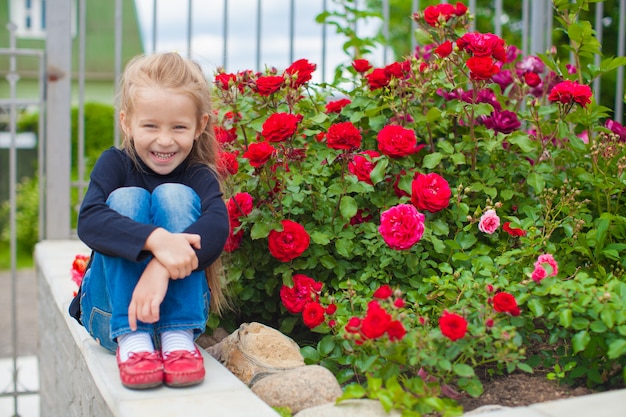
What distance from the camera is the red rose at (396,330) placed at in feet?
5.60

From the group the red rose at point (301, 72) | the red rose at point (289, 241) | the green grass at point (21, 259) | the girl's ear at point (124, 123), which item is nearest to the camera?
the girl's ear at point (124, 123)

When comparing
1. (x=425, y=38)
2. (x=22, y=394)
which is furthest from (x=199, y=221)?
(x=22, y=394)

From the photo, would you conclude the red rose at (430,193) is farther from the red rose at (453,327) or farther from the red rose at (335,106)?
the red rose at (453,327)

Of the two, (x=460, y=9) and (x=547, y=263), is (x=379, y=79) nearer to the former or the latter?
(x=460, y=9)

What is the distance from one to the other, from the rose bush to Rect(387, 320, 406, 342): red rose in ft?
0.06

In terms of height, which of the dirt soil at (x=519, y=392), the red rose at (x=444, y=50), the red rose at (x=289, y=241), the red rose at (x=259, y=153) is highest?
the red rose at (x=444, y=50)

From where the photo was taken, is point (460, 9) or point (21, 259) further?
point (21, 259)

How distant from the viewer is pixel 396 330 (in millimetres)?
1719

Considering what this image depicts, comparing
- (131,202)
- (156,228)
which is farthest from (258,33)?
(156,228)

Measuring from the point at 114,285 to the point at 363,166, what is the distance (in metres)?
0.93

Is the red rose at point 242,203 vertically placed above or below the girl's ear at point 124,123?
below

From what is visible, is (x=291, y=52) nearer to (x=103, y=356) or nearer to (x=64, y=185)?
(x=64, y=185)

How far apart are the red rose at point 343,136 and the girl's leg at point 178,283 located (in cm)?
55

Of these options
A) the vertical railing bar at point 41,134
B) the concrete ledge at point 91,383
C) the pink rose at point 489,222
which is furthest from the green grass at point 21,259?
the pink rose at point 489,222
